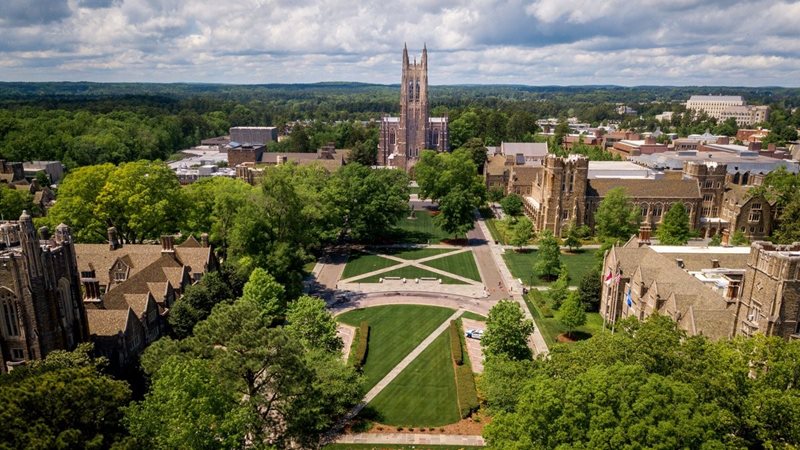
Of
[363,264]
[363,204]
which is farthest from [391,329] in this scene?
[363,204]

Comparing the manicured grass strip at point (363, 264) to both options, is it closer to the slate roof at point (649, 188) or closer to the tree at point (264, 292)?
the tree at point (264, 292)

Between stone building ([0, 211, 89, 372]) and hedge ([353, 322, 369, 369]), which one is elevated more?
stone building ([0, 211, 89, 372])

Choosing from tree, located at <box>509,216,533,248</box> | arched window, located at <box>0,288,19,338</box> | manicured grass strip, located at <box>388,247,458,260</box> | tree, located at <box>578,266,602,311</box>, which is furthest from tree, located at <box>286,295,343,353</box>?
tree, located at <box>509,216,533,248</box>

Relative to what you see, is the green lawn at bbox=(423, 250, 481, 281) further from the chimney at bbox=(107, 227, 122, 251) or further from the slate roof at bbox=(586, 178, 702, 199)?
the chimney at bbox=(107, 227, 122, 251)

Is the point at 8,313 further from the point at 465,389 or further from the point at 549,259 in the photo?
the point at 549,259

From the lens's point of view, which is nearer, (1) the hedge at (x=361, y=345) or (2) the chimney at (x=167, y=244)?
(1) the hedge at (x=361, y=345)

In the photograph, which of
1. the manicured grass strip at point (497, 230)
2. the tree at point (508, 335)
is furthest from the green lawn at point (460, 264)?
the tree at point (508, 335)
